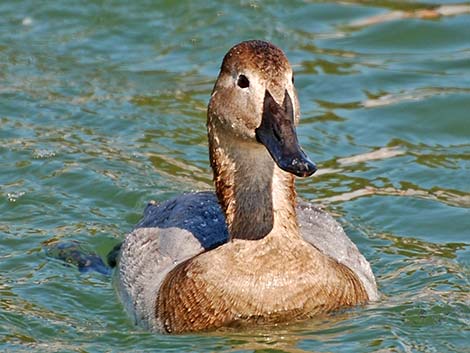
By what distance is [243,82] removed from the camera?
8.52m

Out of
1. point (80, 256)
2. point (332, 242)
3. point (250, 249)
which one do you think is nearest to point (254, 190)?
point (250, 249)

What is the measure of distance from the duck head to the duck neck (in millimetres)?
186

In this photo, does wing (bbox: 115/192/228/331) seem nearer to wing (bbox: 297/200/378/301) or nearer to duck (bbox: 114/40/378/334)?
duck (bbox: 114/40/378/334)

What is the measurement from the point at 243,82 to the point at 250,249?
114cm

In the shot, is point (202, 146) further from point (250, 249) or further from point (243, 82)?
point (243, 82)

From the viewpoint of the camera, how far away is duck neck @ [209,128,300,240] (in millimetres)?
8742

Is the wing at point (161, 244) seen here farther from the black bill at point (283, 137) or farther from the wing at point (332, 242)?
the black bill at point (283, 137)

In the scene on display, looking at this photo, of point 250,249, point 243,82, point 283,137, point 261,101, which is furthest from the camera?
point 250,249

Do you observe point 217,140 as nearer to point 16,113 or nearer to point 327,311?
point 327,311

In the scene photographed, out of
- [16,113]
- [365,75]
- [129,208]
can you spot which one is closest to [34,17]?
[16,113]

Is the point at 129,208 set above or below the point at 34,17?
below

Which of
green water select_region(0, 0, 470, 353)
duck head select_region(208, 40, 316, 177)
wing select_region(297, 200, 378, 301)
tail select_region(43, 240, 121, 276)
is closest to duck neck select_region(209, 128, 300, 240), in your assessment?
duck head select_region(208, 40, 316, 177)

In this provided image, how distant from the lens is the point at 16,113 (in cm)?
1370

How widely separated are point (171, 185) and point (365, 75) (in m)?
3.40
